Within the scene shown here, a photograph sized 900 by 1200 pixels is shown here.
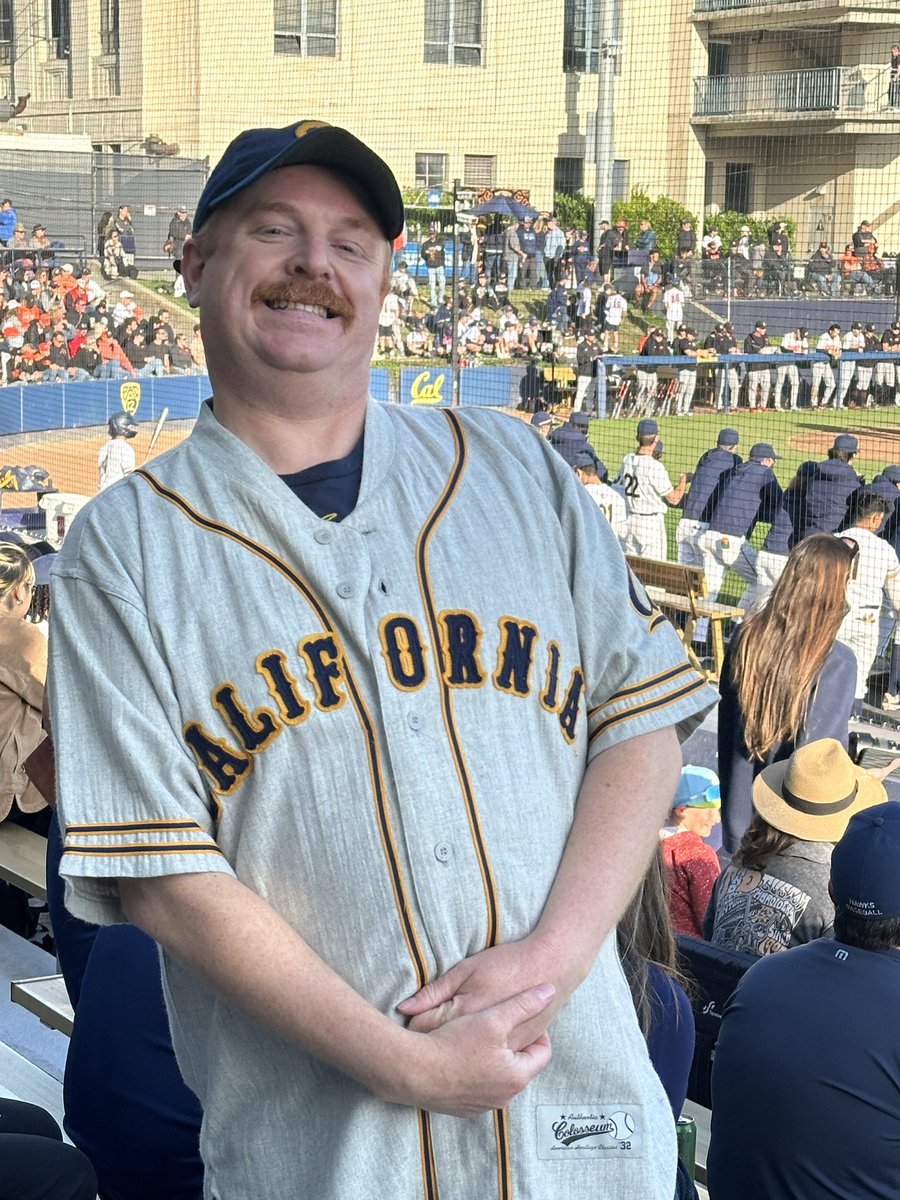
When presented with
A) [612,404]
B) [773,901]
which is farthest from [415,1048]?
[612,404]

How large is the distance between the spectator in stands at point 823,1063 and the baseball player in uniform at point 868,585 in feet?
16.1

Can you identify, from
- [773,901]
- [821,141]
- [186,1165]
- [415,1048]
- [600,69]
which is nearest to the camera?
[415,1048]

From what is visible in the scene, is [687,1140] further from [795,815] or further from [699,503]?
[699,503]

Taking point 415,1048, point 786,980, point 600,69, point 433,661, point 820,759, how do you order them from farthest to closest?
point 600,69, point 820,759, point 786,980, point 433,661, point 415,1048

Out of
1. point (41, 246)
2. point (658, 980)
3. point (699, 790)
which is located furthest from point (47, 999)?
point (41, 246)

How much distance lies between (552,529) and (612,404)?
1327 cm

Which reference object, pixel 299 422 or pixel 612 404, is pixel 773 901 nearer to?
pixel 299 422

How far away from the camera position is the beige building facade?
2164 cm

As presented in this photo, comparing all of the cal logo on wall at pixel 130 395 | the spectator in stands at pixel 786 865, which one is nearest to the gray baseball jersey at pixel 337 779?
the spectator in stands at pixel 786 865

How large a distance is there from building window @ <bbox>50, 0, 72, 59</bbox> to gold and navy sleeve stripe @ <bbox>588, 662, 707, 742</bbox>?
24503 millimetres

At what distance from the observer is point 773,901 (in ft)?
9.23

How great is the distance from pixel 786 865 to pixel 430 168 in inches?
837

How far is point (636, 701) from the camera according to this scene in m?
1.17

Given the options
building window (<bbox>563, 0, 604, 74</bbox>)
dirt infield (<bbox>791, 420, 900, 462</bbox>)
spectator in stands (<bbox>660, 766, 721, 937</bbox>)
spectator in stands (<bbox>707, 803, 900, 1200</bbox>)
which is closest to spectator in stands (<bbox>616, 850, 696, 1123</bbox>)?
spectator in stands (<bbox>707, 803, 900, 1200</bbox>)
